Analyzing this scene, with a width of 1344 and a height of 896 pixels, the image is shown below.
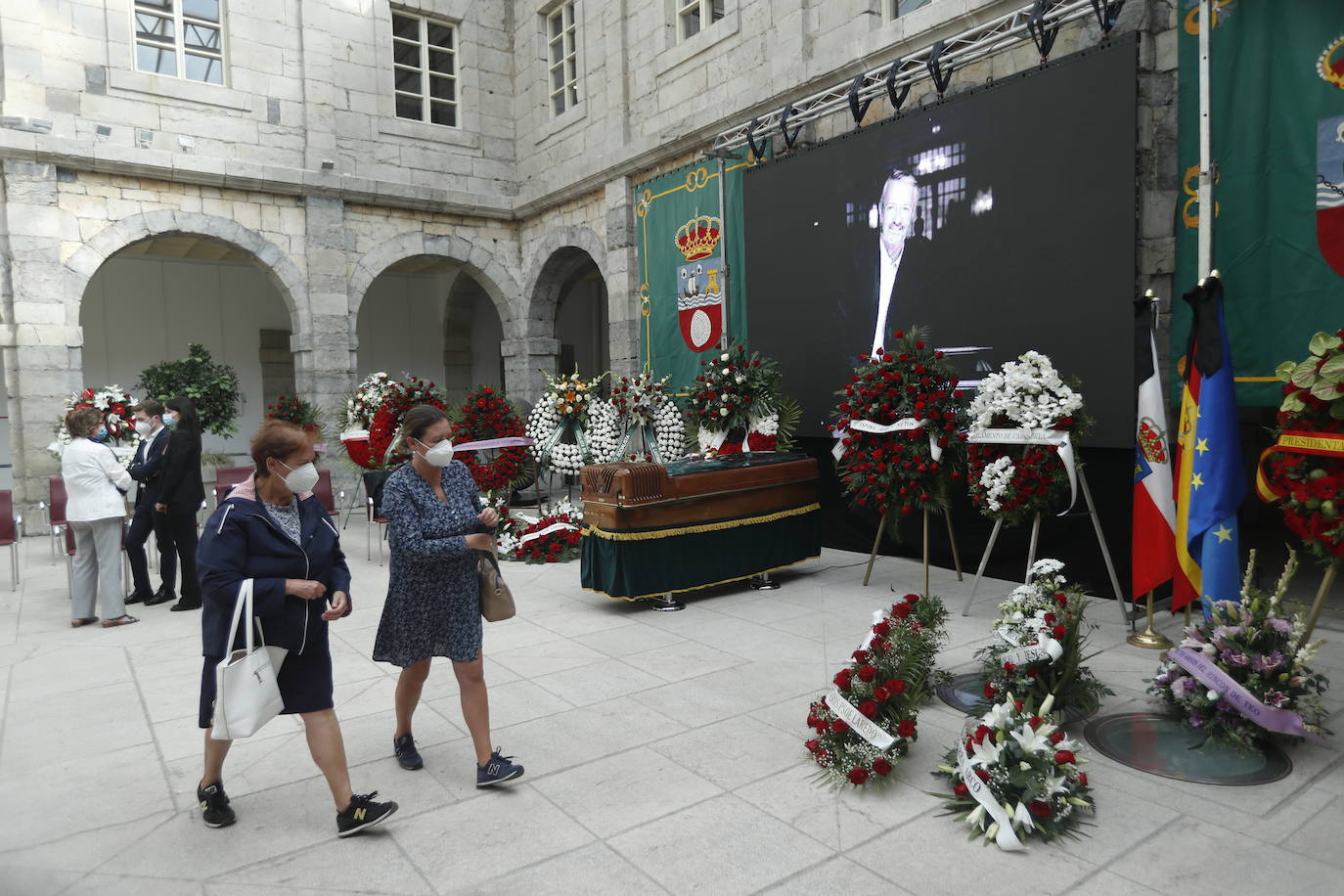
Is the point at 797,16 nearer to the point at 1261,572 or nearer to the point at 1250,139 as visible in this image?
the point at 1250,139

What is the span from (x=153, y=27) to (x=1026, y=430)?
11.2 m

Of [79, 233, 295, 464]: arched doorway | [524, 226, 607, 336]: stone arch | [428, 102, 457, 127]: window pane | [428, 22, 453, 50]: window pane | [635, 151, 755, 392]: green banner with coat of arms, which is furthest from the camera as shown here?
[79, 233, 295, 464]: arched doorway

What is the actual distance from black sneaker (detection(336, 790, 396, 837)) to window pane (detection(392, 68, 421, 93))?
11.6 metres

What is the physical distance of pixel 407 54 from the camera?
12.3 metres

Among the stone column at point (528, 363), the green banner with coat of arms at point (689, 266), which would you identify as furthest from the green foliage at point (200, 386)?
the green banner with coat of arms at point (689, 266)

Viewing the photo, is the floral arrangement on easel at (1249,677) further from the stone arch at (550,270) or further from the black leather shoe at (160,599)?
the stone arch at (550,270)

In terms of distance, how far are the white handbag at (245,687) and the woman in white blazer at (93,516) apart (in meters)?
3.80

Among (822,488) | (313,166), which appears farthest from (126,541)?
(313,166)

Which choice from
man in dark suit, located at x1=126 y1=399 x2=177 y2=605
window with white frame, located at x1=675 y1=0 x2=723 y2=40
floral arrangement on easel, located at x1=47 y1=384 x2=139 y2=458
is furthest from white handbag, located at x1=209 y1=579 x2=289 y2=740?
window with white frame, located at x1=675 y1=0 x2=723 y2=40

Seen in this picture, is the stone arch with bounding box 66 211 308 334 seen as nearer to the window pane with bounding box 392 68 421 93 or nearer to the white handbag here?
the window pane with bounding box 392 68 421 93

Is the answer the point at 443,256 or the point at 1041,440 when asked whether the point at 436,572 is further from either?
the point at 443,256

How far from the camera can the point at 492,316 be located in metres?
16.5

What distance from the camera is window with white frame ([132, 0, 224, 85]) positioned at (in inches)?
408

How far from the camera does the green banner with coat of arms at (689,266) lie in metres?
9.06
